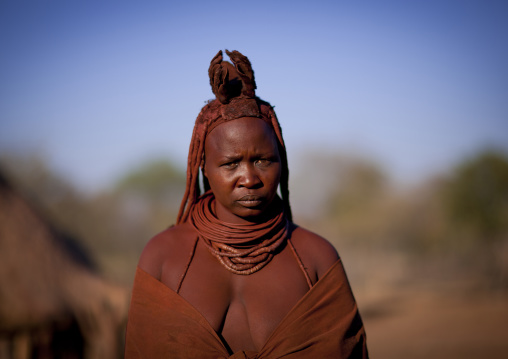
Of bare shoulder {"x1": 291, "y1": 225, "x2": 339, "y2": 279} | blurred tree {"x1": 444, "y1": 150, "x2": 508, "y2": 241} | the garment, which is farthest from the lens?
blurred tree {"x1": 444, "y1": 150, "x2": 508, "y2": 241}

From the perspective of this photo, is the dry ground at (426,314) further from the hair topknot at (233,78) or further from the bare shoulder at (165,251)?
the hair topknot at (233,78)

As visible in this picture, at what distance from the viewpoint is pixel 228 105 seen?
2.23 meters

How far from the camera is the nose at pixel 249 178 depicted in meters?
2.08

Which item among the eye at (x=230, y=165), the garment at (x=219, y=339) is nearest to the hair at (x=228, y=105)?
the eye at (x=230, y=165)

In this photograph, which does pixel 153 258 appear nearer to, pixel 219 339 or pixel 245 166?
pixel 219 339

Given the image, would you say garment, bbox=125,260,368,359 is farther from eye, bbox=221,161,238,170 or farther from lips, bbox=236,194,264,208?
eye, bbox=221,161,238,170

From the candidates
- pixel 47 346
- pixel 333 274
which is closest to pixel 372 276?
pixel 47 346

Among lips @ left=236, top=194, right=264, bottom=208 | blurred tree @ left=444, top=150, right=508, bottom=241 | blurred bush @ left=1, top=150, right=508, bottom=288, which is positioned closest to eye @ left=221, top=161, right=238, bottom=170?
lips @ left=236, top=194, right=264, bottom=208

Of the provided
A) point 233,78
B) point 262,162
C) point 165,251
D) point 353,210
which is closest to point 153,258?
point 165,251

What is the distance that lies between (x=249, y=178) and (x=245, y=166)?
2.7 inches

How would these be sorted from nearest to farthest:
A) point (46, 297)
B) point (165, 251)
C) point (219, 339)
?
1. point (219, 339)
2. point (165, 251)
3. point (46, 297)

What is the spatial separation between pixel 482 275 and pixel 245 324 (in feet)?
93.2

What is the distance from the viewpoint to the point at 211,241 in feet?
7.34

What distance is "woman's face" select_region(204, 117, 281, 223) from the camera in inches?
83.0
